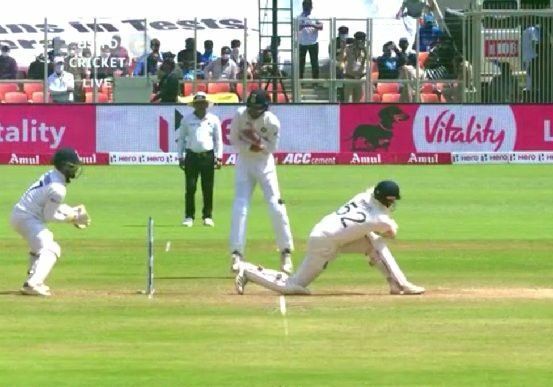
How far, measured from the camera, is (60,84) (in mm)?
37969

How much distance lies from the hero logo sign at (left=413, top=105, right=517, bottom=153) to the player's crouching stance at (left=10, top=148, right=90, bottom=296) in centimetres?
2034

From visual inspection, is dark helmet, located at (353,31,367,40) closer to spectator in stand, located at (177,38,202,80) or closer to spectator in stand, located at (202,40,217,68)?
spectator in stand, located at (202,40,217,68)

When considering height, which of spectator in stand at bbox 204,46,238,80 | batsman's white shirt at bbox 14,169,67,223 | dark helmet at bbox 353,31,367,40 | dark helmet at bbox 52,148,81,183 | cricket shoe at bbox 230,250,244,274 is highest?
dark helmet at bbox 353,31,367,40

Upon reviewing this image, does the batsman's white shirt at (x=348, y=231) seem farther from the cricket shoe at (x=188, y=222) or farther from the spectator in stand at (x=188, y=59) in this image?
the spectator in stand at (x=188, y=59)

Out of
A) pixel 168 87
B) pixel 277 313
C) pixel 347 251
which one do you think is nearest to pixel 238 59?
pixel 168 87

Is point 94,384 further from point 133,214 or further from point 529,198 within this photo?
point 529,198

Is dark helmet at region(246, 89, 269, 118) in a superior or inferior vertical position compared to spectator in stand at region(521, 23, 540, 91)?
inferior

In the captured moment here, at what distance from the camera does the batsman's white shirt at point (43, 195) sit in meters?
15.5

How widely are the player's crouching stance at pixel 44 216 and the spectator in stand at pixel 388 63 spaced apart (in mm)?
22759

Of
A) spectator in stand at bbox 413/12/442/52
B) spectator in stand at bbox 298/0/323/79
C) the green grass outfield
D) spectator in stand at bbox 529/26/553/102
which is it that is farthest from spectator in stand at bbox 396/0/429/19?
the green grass outfield

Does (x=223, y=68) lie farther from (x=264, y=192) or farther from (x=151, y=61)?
(x=264, y=192)

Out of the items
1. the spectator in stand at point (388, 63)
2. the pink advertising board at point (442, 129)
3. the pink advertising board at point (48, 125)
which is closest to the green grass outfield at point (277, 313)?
the pink advertising board at point (48, 125)

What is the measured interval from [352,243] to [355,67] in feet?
74.6

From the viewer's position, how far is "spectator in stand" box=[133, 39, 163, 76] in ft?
126
